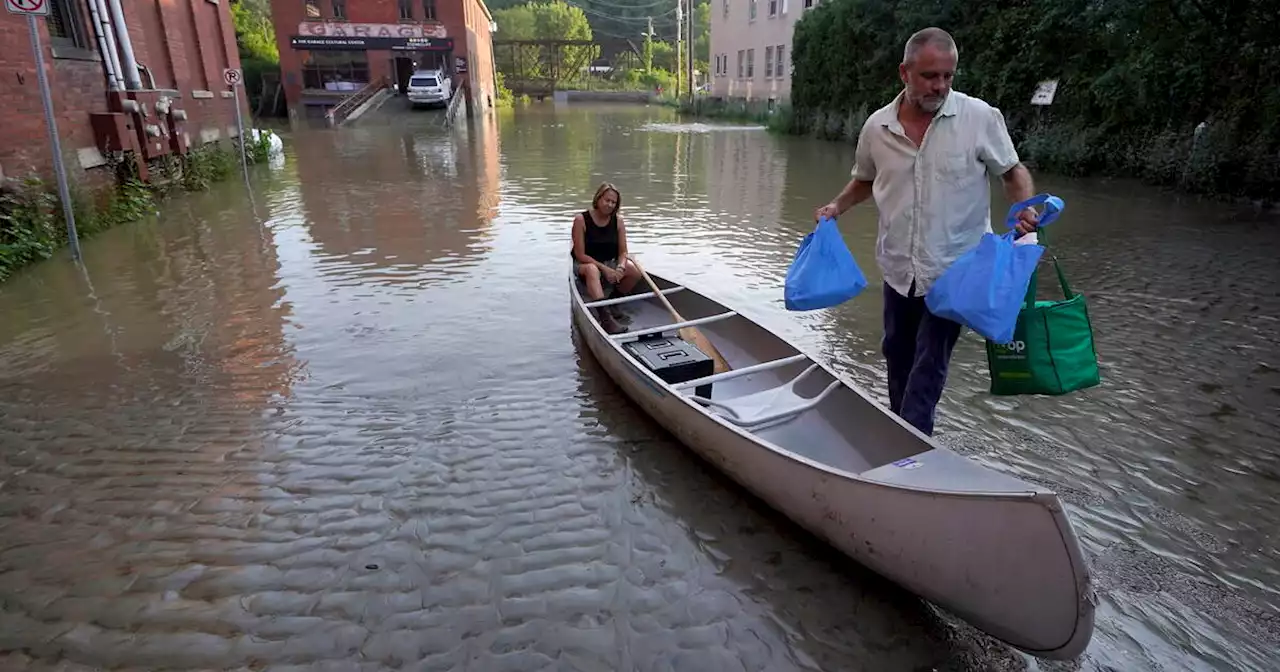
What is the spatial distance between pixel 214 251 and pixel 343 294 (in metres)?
3.01

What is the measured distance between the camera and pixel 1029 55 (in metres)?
16.1

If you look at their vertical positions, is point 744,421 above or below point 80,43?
below

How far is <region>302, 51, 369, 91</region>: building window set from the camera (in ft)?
130

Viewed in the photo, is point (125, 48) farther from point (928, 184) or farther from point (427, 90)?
point (427, 90)

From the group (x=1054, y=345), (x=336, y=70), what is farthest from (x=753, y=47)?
(x=1054, y=345)

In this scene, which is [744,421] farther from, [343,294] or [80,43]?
[80,43]

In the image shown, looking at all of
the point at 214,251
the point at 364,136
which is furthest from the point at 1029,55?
the point at 364,136

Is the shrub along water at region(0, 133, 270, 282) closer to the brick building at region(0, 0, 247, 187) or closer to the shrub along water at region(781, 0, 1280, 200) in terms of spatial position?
the brick building at region(0, 0, 247, 187)

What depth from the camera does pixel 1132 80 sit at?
43.3 feet

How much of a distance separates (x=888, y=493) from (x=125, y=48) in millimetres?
13765

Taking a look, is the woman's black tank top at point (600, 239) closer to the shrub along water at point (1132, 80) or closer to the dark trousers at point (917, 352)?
the dark trousers at point (917, 352)

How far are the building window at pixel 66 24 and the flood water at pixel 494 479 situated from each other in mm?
4340

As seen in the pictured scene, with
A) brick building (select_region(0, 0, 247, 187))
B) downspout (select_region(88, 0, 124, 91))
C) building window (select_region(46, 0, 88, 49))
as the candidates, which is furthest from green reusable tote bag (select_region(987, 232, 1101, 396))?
downspout (select_region(88, 0, 124, 91))

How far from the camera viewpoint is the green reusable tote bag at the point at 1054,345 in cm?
332
